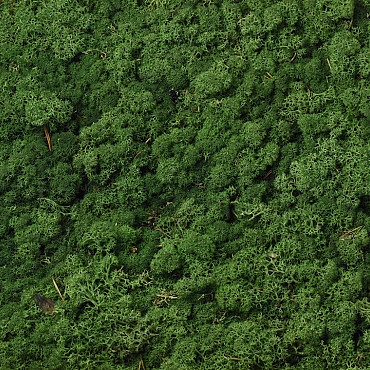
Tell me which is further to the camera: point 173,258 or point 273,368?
point 173,258

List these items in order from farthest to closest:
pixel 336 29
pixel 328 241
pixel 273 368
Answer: pixel 336 29, pixel 328 241, pixel 273 368

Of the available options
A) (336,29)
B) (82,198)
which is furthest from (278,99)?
(82,198)

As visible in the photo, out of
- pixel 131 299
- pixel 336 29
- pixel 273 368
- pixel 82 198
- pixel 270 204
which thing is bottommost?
pixel 273 368

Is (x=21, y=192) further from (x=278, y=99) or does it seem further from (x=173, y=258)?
(x=278, y=99)

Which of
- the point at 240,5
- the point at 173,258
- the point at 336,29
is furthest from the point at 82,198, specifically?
the point at 336,29

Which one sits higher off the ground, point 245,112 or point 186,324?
point 245,112

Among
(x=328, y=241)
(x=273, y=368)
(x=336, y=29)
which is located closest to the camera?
(x=273, y=368)
